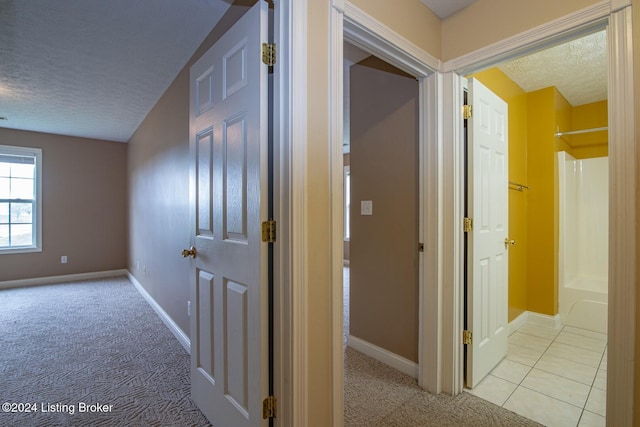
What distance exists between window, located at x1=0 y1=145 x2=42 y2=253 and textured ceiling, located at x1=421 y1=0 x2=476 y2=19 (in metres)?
6.23

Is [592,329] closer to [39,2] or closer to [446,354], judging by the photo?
[446,354]

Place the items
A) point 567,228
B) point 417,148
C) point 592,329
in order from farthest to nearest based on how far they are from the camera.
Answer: point 567,228 < point 592,329 < point 417,148

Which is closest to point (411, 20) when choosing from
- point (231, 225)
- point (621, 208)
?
point (621, 208)

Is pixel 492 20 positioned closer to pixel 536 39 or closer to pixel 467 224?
pixel 536 39

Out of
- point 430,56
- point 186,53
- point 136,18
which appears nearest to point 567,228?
point 430,56

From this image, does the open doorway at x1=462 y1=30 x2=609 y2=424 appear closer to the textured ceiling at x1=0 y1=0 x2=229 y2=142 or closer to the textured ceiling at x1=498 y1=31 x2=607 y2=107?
the textured ceiling at x1=498 y1=31 x2=607 y2=107

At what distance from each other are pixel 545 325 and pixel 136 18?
14.8ft

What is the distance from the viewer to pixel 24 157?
490cm

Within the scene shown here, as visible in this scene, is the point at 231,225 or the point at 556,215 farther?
the point at 556,215

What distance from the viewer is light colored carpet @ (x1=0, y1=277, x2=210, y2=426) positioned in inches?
69.1

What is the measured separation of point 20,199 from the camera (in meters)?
4.89

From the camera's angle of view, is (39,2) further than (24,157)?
No

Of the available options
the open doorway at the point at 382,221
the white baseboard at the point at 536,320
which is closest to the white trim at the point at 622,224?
the open doorway at the point at 382,221

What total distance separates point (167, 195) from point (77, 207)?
3.61 m
